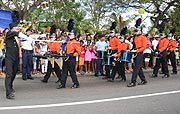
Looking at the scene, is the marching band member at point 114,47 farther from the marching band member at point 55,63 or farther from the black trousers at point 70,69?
the black trousers at point 70,69

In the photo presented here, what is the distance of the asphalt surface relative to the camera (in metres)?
7.26

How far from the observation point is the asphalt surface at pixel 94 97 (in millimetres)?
7262

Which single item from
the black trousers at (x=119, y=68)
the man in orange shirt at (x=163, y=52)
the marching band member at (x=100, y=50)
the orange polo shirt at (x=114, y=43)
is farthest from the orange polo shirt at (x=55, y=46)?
the man in orange shirt at (x=163, y=52)

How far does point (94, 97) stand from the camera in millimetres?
8797

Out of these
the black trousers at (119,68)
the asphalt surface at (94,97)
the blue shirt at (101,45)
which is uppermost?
the blue shirt at (101,45)

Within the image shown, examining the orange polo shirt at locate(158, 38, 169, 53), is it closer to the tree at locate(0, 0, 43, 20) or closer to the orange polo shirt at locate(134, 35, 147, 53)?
the orange polo shirt at locate(134, 35, 147, 53)

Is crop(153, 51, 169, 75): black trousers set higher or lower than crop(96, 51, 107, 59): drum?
lower

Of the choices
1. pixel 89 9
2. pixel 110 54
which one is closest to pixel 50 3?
pixel 110 54

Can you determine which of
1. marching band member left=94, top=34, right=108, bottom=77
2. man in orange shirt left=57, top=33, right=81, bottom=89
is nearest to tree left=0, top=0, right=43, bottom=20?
marching band member left=94, top=34, right=108, bottom=77

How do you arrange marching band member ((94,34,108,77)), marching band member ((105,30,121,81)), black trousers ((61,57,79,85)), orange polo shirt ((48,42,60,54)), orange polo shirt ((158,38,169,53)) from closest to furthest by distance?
black trousers ((61,57,79,85)) → orange polo shirt ((48,42,60,54)) → marching band member ((105,30,121,81)) → orange polo shirt ((158,38,169,53)) → marching band member ((94,34,108,77))

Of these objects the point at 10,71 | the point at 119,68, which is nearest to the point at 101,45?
the point at 119,68

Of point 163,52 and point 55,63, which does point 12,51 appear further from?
point 163,52

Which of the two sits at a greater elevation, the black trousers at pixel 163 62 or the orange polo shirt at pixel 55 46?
the orange polo shirt at pixel 55 46

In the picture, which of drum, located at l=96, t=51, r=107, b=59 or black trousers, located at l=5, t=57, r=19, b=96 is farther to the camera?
drum, located at l=96, t=51, r=107, b=59
